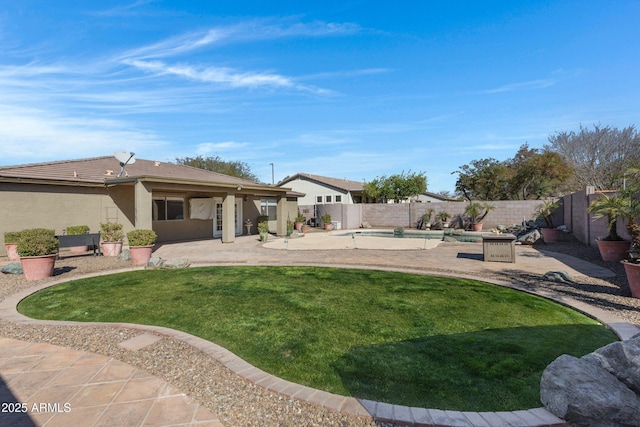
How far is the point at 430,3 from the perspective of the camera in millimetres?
12352

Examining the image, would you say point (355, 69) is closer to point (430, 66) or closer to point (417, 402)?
point (430, 66)

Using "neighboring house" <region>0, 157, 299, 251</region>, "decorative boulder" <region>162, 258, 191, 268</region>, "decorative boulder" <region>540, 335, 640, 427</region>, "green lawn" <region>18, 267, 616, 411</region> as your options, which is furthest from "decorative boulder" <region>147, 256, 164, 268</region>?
"decorative boulder" <region>540, 335, 640, 427</region>

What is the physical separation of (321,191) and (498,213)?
1656cm

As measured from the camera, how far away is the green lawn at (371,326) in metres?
3.03

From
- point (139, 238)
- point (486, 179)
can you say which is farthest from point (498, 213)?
point (139, 238)

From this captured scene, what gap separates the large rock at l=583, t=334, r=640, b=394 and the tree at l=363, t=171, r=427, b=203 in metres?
29.8

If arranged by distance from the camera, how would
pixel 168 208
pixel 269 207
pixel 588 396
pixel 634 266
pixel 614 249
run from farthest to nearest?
pixel 269 207 < pixel 168 208 < pixel 614 249 < pixel 634 266 < pixel 588 396

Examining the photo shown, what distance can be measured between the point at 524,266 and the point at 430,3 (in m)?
10.2

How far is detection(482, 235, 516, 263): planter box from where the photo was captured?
31.2 feet

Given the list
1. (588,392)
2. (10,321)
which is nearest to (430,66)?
(588,392)

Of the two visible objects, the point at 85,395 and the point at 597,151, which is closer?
the point at 85,395

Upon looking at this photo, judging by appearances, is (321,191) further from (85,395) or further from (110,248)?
(85,395)

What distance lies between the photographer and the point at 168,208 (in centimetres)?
1597

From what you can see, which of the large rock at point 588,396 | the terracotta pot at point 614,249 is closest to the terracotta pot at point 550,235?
the terracotta pot at point 614,249
